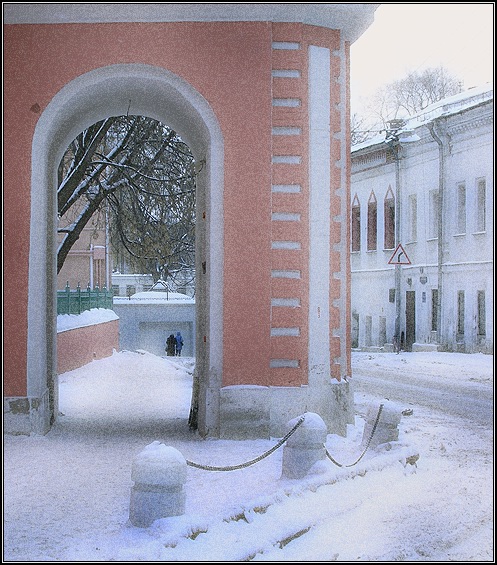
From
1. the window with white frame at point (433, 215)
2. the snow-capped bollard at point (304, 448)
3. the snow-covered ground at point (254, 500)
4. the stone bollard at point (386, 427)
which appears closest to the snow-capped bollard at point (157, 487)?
the snow-covered ground at point (254, 500)

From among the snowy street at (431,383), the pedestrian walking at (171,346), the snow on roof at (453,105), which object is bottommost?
the pedestrian walking at (171,346)

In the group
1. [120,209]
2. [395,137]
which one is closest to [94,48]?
[120,209]

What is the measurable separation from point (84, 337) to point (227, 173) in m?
11.6

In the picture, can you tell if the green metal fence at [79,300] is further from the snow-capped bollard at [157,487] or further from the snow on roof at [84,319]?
the snow-capped bollard at [157,487]

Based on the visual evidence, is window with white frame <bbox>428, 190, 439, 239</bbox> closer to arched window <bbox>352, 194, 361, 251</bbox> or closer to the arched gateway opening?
arched window <bbox>352, 194, 361, 251</bbox>

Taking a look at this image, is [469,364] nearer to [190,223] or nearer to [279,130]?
[190,223]

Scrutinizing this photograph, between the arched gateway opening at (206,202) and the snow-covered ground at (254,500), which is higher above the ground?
the arched gateway opening at (206,202)

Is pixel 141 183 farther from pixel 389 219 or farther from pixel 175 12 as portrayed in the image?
pixel 389 219

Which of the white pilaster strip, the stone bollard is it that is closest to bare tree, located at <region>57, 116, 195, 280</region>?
the white pilaster strip

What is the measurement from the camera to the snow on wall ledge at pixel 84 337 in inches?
739

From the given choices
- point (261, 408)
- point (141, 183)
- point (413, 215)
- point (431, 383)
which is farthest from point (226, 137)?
point (413, 215)

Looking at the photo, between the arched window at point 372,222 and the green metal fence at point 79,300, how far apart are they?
10.9 m

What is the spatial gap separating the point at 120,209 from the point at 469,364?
1069 centimetres

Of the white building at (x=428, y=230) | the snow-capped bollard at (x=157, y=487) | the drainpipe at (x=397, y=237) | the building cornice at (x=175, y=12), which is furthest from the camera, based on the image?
the drainpipe at (x=397, y=237)
